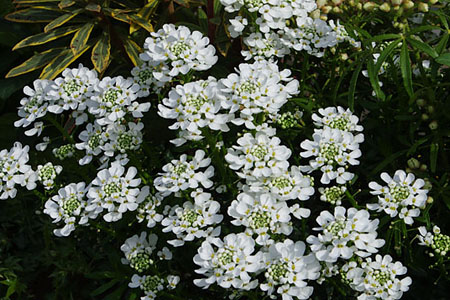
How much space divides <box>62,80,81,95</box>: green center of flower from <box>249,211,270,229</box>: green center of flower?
49.0 inches

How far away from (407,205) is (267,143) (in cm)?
72

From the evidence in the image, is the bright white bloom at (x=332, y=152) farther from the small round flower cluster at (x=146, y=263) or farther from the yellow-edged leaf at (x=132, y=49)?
the yellow-edged leaf at (x=132, y=49)

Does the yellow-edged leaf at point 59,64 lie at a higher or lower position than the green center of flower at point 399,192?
lower

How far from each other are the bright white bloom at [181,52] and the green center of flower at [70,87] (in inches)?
17.0

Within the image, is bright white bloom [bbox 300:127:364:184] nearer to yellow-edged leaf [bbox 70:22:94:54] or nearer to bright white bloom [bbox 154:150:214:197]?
bright white bloom [bbox 154:150:214:197]

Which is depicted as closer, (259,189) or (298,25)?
(259,189)

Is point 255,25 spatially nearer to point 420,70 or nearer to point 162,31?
point 162,31

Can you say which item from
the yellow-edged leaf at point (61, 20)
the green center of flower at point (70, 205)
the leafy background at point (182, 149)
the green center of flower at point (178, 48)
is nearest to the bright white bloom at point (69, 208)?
the green center of flower at point (70, 205)

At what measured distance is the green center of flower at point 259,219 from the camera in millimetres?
2574

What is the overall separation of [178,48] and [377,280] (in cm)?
148

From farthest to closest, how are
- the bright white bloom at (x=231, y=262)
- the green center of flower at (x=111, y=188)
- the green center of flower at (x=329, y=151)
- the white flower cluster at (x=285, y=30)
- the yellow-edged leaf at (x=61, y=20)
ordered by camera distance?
the yellow-edged leaf at (x=61, y=20)
the white flower cluster at (x=285, y=30)
the green center of flower at (x=111, y=188)
the green center of flower at (x=329, y=151)
the bright white bloom at (x=231, y=262)

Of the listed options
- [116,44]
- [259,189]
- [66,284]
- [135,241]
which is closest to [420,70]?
[259,189]

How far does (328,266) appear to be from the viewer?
8.68 ft

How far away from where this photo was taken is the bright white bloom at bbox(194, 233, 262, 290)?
8.09 feet
